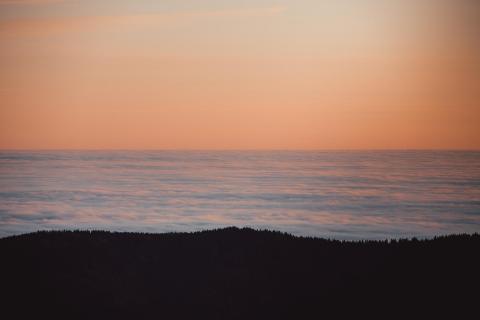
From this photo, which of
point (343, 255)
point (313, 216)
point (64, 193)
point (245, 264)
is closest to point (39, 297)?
point (245, 264)

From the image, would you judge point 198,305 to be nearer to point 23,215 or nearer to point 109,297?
point 109,297

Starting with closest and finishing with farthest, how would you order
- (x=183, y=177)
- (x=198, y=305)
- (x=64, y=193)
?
(x=198, y=305), (x=64, y=193), (x=183, y=177)

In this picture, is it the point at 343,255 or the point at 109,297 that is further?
the point at 343,255

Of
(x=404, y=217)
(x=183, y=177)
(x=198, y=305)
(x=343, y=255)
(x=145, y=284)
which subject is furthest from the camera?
(x=183, y=177)

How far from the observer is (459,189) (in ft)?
135

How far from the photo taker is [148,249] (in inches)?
413

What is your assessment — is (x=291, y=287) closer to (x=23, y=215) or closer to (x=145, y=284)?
(x=145, y=284)

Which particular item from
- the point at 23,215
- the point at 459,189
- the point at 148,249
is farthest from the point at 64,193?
the point at 148,249

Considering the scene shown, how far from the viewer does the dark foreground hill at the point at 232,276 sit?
8.66m

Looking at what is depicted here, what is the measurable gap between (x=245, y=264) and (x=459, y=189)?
34402mm

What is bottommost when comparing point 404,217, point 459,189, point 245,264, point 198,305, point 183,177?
point 198,305

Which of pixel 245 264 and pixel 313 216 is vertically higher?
pixel 313 216

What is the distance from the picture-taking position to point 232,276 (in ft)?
30.9

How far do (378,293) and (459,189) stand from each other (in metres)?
34.4
